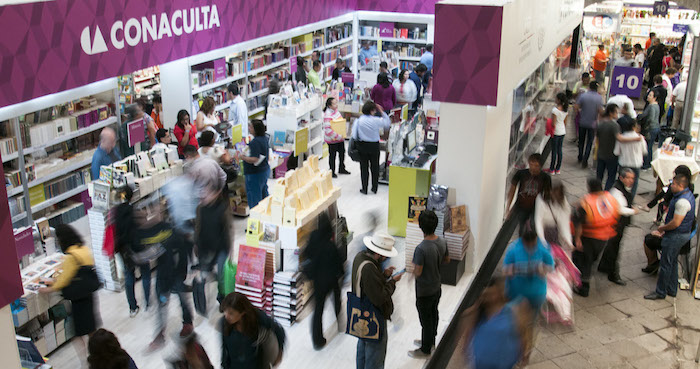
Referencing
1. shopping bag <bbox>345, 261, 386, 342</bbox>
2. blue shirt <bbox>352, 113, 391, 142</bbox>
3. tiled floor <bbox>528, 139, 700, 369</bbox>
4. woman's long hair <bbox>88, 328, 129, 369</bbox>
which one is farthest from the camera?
blue shirt <bbox>352, 113, 391, 142</bbox>

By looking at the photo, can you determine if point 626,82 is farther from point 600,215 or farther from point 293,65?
point 293,65

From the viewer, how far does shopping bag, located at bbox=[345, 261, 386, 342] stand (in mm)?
5426

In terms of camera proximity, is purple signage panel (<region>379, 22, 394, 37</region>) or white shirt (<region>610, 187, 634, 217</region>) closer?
white shirt (<region>610, 187, 634, 217</region>)

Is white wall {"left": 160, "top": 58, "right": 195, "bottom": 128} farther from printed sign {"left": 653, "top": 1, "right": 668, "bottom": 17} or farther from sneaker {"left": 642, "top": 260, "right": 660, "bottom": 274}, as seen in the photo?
printed sign {"left": 653, "top": 1, "right": 668, "bottom": 17}

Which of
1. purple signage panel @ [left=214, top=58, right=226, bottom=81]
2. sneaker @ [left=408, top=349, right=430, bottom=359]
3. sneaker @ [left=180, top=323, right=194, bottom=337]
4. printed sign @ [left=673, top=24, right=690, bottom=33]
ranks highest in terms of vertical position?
printed sign @ [left=673, top=24, right=690, bottom=33]

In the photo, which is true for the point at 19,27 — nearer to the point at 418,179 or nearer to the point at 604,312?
the point at 418,179

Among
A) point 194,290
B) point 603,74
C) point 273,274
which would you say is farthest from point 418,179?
point 603,74

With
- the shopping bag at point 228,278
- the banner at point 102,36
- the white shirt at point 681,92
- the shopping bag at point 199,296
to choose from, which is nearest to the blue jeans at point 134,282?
the shopping bag at point 199,296

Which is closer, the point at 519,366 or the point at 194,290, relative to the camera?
the point at 519,366

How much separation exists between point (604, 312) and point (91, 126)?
22.9 ft

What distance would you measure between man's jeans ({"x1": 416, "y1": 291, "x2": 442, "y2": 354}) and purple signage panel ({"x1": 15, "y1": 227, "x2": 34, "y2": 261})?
3715 millimetres

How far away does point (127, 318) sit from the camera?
7047 mm

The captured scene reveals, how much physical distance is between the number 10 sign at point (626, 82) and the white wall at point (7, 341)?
11.3m

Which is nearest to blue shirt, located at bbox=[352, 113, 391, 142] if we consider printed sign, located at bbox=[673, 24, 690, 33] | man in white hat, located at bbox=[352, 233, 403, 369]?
man in white hat, located at bbox=[352, 233, 403, 369]
